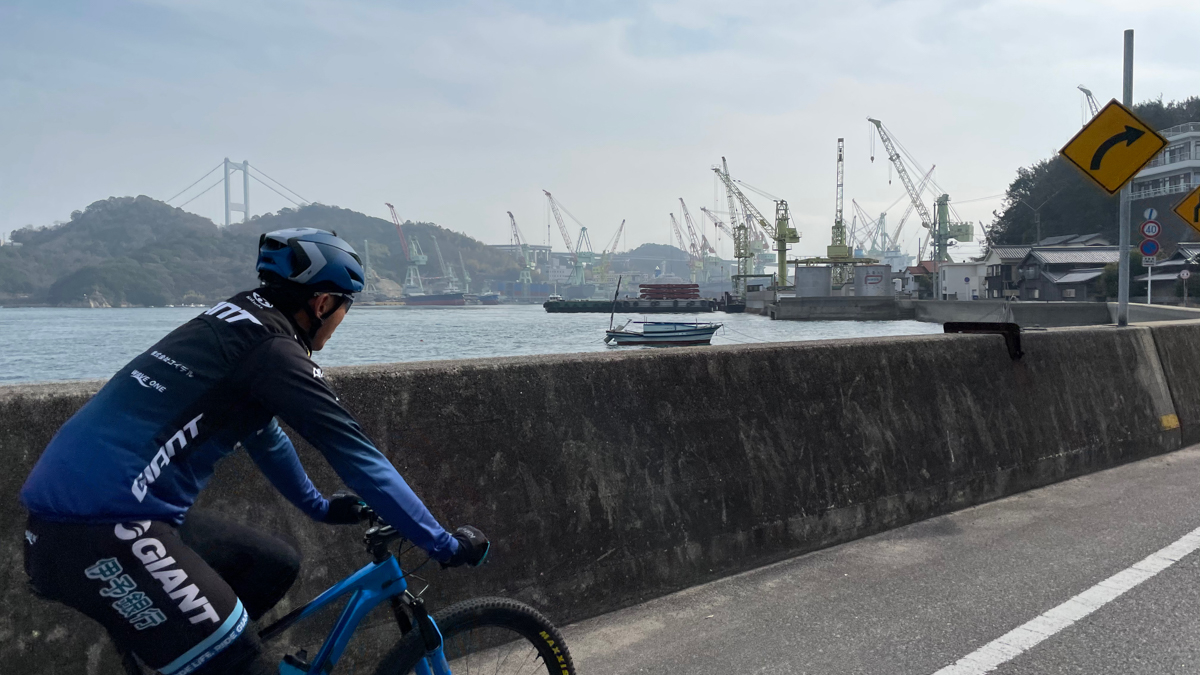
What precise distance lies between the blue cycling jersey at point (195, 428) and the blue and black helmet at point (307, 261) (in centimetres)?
10

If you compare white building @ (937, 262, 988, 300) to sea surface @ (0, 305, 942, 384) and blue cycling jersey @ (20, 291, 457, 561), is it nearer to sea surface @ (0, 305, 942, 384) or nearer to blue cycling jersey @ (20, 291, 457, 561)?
sea surface @ (0, 305, 942, 384)

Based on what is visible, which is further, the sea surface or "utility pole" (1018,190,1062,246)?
"utility pole" (1018,190,1062,246)

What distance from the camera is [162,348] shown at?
2.00 m

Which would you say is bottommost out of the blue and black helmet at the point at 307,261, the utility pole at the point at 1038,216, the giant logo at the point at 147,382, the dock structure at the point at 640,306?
the dock structure at the point at 640,306

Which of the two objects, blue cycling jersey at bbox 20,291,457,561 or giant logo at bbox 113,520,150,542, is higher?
blue cycling jersey at bbox 20,291,457,561

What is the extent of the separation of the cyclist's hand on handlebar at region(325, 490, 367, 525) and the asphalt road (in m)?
1.49

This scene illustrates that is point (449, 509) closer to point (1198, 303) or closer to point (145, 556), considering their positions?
point (145, 556)

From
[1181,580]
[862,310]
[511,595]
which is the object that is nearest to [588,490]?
[511,595]

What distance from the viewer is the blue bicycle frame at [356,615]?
7.16ft

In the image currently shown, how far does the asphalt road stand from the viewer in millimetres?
3547

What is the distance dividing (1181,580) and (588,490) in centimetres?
313

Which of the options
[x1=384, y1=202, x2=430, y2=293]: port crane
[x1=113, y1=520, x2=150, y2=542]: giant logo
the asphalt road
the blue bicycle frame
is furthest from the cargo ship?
[x1=113, y1=520, x2=150, y2=542]: giant logo

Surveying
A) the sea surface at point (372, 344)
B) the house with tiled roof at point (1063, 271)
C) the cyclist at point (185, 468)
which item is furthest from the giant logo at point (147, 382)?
the house with tiled roof at point (1063, 271)

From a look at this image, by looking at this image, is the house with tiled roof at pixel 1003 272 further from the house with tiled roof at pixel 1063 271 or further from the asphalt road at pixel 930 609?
the asphalt road at pixel 930 609
